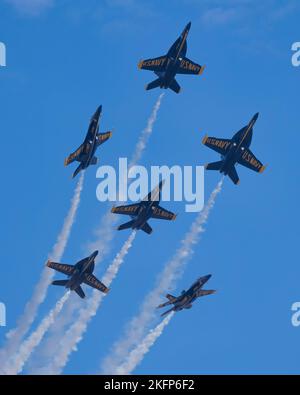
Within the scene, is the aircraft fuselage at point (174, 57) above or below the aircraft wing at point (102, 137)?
above

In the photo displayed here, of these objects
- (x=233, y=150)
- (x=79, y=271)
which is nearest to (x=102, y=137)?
(x=233, y=150)

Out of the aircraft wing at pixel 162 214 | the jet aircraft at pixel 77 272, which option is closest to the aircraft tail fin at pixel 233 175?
the aircraft wing at pixel 162 214

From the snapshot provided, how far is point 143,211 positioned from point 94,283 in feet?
45.5

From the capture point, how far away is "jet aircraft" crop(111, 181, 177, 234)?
136m

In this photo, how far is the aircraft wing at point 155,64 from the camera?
139 meters

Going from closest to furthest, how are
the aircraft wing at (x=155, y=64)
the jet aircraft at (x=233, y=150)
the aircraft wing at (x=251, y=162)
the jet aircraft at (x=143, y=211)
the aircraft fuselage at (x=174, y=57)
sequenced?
the jet aircraft at (x=233, y=150) < the aircraft wing at (x=251, y=162) < the jet aircraft at (x=143, y=211) < the aircraft fuselage at (x=174, y=57) < the aircraft wing at (x=155, y=64)

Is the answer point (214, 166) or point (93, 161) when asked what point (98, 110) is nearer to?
point (93, 161)

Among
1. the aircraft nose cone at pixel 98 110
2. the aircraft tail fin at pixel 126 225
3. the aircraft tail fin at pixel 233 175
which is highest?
the aircraft nose cone at pixel 98 110

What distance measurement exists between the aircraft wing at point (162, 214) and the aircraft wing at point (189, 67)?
23.0 metres

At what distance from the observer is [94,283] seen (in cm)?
13550

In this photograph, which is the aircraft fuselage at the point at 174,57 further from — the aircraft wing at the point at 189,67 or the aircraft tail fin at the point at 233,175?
the aircraft tail fin at the point at 233,175
